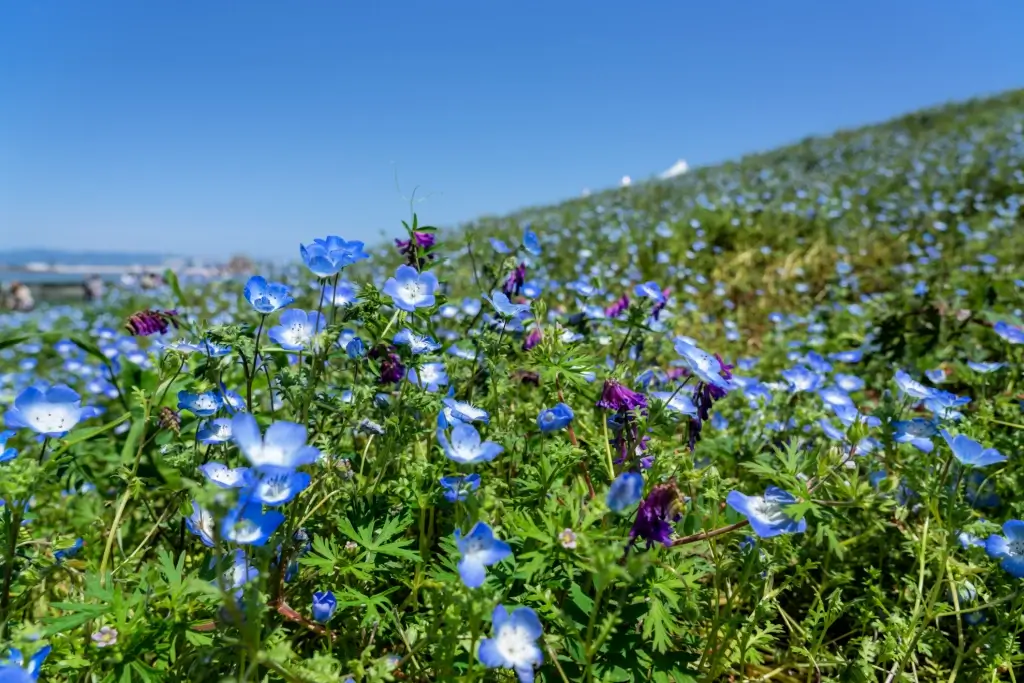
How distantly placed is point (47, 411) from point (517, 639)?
4.16ft

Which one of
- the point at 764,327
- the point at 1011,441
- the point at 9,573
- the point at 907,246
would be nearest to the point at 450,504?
the point at 9,573

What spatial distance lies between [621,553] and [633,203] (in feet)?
32.1

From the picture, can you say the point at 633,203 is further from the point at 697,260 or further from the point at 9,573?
the point at 9,573

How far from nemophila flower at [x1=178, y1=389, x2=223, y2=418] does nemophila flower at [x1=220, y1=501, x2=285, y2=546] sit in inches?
25.6

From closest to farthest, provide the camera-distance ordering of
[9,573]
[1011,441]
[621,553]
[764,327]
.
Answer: [621,553] < [9,573] < [1011,441] < [764,327]

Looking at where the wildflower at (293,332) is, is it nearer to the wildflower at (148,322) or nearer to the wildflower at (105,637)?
the wildflower at (148,322)

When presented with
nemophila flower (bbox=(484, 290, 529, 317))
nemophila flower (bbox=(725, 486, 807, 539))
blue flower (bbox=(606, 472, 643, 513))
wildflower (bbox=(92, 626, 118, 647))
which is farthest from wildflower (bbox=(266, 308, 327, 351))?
nemophila flower (bbox=(725, 486, 807, 539))

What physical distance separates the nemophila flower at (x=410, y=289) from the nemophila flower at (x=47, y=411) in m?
0.81

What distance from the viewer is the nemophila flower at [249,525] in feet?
3.40

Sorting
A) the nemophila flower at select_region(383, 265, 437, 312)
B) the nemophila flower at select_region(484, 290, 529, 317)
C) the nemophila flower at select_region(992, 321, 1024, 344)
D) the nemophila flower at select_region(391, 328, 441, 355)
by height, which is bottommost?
the nemophila flower at select_region(992, 321, 1024, 344)

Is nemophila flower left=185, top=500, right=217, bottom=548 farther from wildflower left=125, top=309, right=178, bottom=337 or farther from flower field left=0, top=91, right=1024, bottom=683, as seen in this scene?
wildflower left=125, top=309, right=178, bottom=337

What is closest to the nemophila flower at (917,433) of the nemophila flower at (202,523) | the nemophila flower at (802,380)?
the nemophila flower at (802,380)

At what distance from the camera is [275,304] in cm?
163

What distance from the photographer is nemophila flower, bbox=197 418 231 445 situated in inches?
59.1
